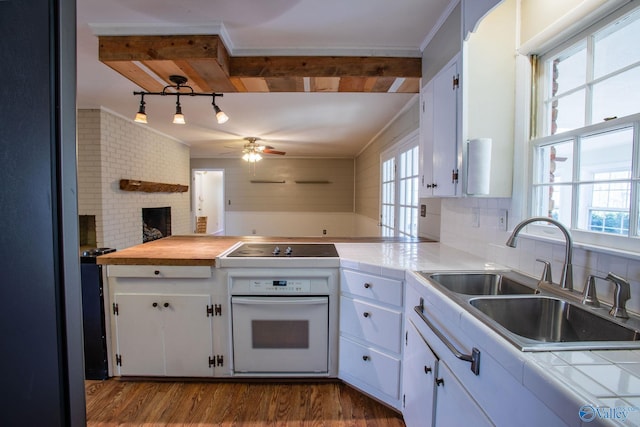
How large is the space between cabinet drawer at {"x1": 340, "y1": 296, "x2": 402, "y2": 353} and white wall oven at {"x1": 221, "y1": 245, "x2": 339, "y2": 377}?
0.09 metres

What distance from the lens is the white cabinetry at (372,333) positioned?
167cm

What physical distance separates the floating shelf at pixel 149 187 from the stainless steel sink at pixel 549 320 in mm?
4713

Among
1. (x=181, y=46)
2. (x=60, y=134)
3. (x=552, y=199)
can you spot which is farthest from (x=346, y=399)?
(x=181, y=46)

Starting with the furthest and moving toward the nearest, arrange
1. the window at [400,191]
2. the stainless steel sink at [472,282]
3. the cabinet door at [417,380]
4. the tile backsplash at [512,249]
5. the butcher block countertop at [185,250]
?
the window at [400,191], the butcher block countertop at [185,250], the stainless steel sink at [472,282], the cabinet door at [417,380], the tile backsplash at [512,249]

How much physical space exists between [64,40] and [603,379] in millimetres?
1277

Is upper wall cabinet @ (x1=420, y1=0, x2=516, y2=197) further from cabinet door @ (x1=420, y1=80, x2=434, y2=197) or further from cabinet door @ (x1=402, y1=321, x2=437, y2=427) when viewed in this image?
cabinet door @ (x1=402, y1=321, x2=437, y2=427)

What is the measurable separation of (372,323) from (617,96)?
154 cm

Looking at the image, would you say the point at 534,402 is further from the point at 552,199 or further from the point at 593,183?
the point at 552,199

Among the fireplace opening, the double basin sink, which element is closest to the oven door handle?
the double basin sink

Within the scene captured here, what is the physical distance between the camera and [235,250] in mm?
2170

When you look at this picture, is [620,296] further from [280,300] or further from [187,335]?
[187,335]

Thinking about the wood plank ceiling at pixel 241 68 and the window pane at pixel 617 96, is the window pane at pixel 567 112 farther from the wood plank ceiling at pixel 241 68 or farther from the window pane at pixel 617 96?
the wood plank ceiling at pixel 241 68

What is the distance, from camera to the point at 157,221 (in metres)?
5.64

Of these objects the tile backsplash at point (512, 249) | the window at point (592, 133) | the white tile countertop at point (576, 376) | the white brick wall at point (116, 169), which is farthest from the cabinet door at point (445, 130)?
the white brick wall at point (116, 169)
